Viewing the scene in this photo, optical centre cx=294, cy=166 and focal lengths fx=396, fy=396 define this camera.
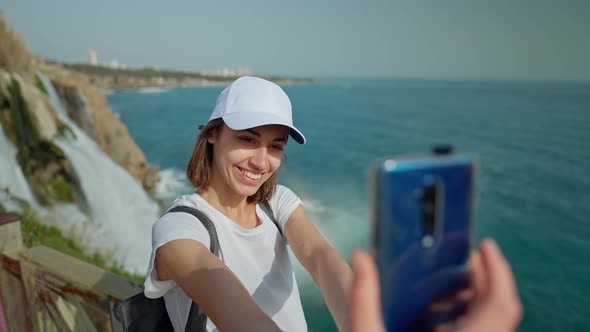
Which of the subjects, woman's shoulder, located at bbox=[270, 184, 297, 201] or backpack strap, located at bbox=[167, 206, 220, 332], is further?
woman's shoulder, located at bbox=[270, 184, 297, 201]

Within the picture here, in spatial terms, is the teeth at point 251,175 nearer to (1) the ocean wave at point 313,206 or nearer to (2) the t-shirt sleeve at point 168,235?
(2) the t-shirt sleeve at point 168,235

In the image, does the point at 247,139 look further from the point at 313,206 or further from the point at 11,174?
the point at 313,206

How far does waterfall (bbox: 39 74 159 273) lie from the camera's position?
861 centimetres

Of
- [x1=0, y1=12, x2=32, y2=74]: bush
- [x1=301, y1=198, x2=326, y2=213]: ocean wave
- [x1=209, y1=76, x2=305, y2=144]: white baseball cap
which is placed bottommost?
[x1=301, y1=198, x2=326, y2=213]: ocean wave

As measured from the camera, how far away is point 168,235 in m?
1.18

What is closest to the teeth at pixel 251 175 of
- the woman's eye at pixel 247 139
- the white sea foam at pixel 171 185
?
the woman's eye at pixel 247 139

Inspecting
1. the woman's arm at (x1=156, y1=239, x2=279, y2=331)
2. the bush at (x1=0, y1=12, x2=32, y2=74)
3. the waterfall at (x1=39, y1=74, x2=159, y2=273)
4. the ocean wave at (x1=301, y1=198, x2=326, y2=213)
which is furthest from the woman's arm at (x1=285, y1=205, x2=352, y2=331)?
the ocean wave at (x1=301, y1=198, x2=326, y2=213)

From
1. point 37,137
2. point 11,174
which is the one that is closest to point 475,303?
point 11,174

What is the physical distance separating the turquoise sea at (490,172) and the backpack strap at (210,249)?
0.94 m

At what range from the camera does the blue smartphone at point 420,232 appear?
0.46 metres

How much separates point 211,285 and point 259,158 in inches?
21.5

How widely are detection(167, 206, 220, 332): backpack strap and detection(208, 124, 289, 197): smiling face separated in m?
0.25

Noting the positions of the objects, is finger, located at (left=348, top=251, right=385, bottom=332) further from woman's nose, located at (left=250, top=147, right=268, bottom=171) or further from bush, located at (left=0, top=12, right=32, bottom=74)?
bush, located at (left=0, top=12, right=32, bottom=74)

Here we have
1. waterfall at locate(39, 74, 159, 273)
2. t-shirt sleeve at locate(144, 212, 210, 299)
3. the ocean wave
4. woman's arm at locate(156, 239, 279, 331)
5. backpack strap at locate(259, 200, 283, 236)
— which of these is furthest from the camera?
the ocean wave
